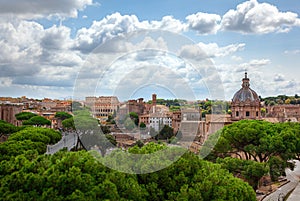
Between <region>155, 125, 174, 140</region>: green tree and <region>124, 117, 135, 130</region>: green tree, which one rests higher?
<region>124, 117, 135, 130</region>: green tree

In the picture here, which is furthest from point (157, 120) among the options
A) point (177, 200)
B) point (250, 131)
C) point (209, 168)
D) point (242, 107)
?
point (177, 200)

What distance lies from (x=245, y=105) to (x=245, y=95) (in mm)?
1141

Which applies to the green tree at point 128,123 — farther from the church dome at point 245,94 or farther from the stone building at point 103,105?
the church dome at point 245,94

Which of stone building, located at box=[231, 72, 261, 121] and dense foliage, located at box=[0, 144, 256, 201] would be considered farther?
stone building, located at box=[231, 72, 261, 121]

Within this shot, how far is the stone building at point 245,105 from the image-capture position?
3984 centimetres

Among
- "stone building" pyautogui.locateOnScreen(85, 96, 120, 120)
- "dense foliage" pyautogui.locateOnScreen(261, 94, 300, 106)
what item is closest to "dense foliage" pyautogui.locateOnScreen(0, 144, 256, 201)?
"stone building" pyautogui.locateOnScreen(85, 96, 120, 120)

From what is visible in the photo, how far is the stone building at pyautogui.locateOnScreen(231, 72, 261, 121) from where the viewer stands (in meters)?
39.8

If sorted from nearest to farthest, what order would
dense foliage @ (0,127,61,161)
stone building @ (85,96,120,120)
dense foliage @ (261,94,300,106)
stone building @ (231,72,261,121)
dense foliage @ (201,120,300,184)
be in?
stone building @ (85,96,120,120) → dense foliage @ (0,127,61,161) → dense foliage @ (201,120,300,184) → stone building @ (231,72,261,121) → dense foliage @ (261,94,300,106)

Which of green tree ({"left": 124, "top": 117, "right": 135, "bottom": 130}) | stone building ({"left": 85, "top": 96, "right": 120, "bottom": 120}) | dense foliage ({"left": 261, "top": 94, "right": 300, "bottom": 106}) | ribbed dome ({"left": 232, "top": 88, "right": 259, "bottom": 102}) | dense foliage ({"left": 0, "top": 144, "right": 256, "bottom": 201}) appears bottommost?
dense foliage ({"left": 0, "top": 144, "right": 256, "bottom": 201})

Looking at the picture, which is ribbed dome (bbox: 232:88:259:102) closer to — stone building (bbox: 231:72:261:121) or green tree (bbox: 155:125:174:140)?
stone building (bbox: 231:72:261:121)

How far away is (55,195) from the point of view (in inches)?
387

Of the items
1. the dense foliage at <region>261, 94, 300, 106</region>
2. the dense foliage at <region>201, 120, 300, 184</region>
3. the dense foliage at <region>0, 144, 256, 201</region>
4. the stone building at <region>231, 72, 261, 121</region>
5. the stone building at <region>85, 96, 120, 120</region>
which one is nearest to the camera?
the dense foliage at <region>0, 144, 256, 201</region>

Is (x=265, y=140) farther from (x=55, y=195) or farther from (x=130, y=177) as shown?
(x=55, y=195)

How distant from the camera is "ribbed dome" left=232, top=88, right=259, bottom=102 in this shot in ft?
132
